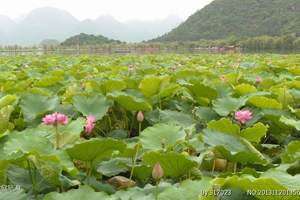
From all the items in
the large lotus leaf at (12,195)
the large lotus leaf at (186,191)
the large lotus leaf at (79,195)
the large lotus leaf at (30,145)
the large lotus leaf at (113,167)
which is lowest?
the large lotus leaf at (113,167)

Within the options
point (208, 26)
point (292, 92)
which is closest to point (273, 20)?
point (208, 26)

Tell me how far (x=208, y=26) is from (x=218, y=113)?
177 ft

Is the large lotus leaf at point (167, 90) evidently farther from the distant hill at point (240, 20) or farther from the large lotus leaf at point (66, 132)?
the distant hill at point (240, 20)

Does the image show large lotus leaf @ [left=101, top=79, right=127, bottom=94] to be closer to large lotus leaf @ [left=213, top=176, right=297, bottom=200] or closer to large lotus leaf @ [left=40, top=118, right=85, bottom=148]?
large lotus leaf @ [left=40, top=118, right=85, bottom=148]

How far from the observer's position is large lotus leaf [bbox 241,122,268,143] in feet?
4.37

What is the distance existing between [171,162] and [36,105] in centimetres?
87

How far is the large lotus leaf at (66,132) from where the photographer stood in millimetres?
1270

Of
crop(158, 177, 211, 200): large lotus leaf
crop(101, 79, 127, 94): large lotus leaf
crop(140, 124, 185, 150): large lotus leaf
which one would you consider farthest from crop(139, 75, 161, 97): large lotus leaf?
crop(158, 177, 211, 200): large lotus leaf

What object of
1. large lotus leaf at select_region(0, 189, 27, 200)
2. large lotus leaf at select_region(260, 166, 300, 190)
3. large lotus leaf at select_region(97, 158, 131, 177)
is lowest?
large lotus leaf at select_region(97, 158, 131, 177)

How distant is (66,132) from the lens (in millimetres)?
1272

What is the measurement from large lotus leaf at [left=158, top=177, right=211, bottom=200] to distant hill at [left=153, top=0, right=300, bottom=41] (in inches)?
1907

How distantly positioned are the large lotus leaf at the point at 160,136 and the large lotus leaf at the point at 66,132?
19 centimetres

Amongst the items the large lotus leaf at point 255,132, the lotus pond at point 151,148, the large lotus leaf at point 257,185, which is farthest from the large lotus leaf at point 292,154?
the large lotus leaf at point 257,185

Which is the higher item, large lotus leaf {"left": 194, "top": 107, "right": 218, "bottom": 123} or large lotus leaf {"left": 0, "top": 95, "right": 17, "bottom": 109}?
large lotus leaf {"left": 0, "top": 95, "right": 17, "bottom": 109}
